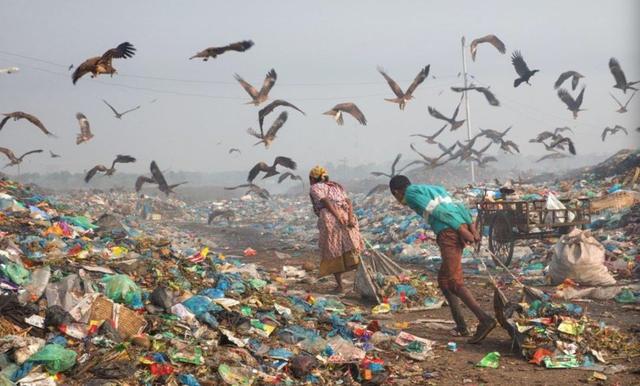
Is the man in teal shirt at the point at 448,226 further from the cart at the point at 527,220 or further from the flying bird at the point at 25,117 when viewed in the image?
the flying bird at the point at 25,117

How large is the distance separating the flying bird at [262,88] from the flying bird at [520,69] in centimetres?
451

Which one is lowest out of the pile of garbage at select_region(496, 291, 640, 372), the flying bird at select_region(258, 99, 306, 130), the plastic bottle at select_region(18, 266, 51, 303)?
the pile of garbage at select_region(496, 291, 640, 372)

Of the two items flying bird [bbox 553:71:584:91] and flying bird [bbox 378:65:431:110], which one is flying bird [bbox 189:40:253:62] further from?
flying bird [bbox 553:71:584:91]

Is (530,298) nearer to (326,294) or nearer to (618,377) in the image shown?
(618,377)

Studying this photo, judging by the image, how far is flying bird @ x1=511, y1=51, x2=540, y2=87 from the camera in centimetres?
1197

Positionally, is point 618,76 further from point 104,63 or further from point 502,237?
point 104,63

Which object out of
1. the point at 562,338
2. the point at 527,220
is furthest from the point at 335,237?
the point at 562,338

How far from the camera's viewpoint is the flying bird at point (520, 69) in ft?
39.3

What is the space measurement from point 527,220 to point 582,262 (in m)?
1.50

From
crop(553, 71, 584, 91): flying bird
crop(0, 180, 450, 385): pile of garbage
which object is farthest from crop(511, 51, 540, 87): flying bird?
crop(0, 180, 450, 385): pile of garbage

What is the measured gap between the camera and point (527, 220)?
27.5 ft

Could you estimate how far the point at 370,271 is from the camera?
22.0ft

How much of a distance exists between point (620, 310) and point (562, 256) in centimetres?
132

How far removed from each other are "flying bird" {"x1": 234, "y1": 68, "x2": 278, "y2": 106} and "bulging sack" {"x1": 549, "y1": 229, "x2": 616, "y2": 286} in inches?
229
